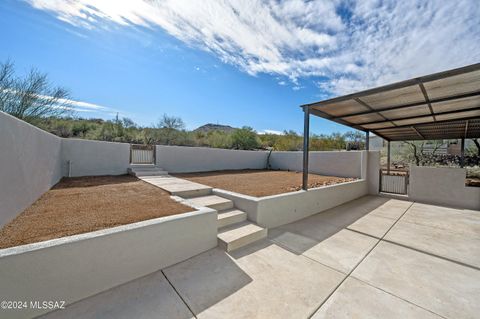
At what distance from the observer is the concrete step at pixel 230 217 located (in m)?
3.39

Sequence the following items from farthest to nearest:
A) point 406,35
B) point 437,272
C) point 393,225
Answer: point 406,35
point 393,225
point 437,272

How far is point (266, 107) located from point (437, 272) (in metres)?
13.5

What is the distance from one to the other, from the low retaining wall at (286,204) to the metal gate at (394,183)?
2722 mm

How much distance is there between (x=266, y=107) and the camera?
14758mm

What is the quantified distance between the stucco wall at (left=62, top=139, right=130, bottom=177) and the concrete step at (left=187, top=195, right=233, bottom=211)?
4634 mm

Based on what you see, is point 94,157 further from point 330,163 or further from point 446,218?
point 446,218

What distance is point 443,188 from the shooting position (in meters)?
6.17

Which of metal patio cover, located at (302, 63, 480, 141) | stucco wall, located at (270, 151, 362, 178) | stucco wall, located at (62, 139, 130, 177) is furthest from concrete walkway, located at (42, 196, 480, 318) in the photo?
stucco wall, located at (62, 139, 130, 177)

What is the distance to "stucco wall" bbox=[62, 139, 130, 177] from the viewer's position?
19.4 ft

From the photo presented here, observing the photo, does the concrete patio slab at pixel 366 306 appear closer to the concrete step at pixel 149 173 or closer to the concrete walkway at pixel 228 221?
the concrete walkway at pixel 228 221

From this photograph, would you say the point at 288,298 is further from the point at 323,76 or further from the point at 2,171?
the point at 323,76

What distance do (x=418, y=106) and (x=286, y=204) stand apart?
4315mm

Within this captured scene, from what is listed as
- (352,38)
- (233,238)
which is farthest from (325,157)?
(233,238)

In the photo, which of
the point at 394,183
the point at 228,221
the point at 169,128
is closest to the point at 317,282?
the point at 228,221
